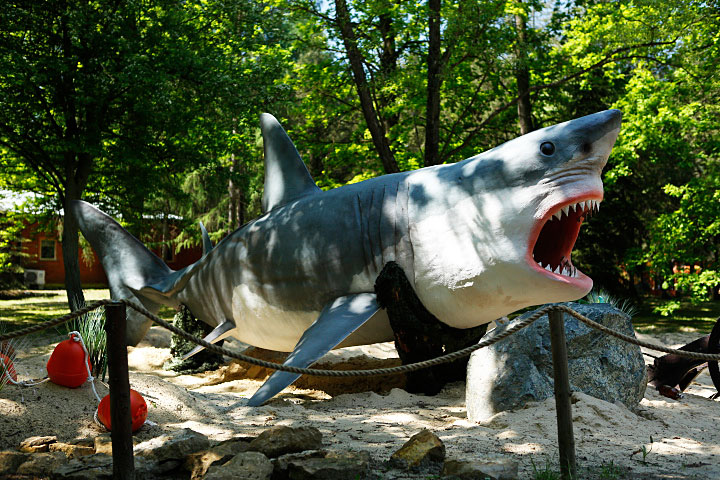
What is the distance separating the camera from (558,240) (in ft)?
16.9

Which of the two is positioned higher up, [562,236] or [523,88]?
[523,88]

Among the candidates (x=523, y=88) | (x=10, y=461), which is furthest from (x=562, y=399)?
(x=523, y=88)

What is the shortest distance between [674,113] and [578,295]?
10.5 meters

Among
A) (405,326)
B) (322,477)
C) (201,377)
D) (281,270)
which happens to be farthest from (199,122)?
(322,477)

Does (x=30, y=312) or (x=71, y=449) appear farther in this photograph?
(x=30, y=312)

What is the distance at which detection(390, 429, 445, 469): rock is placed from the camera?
359 centimetres

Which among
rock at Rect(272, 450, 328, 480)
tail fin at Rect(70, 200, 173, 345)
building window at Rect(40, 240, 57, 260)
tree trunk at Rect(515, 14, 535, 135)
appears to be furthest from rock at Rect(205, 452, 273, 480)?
building window at Rect(40, 240, 57, 260)

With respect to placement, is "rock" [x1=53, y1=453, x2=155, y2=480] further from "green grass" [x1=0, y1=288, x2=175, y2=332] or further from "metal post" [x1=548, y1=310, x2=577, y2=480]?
"green grass" [x1=0, y1=288, x2=175, y2=332]

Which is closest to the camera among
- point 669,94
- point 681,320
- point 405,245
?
point 405,245

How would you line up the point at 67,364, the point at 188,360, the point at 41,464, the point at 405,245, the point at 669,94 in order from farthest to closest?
the point at 669,94
the point at 188,360
the point at 405,245
the point at 67,364
the point at 41,464

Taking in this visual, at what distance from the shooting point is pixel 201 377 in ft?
27.5

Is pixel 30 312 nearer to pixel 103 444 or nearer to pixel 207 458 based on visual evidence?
pixel 103 444

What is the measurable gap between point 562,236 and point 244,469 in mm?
3248

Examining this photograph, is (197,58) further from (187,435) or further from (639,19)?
(187,435)
